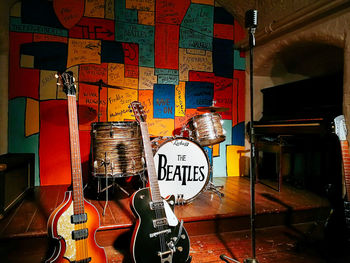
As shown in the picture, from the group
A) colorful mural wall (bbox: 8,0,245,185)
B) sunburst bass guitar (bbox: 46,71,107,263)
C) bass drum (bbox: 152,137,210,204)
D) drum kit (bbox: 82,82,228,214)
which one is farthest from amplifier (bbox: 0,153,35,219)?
bass drum (bbox: 152,137,210,204)

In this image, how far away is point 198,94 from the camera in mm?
4355

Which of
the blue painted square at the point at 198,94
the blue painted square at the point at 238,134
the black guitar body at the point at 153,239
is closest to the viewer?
the black guitar body at the point at 153,239

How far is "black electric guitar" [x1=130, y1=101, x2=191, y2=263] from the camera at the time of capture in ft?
5.78

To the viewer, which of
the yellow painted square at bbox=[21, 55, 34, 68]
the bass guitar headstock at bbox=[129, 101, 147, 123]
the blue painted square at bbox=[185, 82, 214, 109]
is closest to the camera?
the bass guitar headstock at bbox=[129, 101, 147, 123]

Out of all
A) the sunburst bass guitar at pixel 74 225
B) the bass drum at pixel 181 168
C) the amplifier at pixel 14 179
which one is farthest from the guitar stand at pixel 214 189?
the amplifier at pixel 14 179

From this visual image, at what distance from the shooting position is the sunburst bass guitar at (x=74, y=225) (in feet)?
5.29

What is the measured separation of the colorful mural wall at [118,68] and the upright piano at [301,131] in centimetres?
62

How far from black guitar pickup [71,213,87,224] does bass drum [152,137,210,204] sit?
1.17m

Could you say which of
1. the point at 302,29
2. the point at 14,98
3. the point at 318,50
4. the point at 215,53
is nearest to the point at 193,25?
the point at 215,53

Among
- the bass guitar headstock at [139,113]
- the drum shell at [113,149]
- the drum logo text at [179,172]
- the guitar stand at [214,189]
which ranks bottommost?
the guitar stand at [214,189]

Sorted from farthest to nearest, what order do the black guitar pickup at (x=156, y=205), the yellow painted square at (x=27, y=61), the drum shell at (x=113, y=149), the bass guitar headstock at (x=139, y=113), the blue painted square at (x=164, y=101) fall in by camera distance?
1. the blue painted square at (x=164, y=101)
2. the yellow painted square at (x=27, y=61)
3. the drum shell at (x=113, y=149)
4. the bass guitar headstock at (x=139, y=113)
5. the black guitar pickup at (x=156, y=205)

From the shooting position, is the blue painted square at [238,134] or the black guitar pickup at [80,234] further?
the blue painted square at [238,134]

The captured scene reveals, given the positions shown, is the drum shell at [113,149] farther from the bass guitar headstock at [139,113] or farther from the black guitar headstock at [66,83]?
the black guitar headstock at [66,83]

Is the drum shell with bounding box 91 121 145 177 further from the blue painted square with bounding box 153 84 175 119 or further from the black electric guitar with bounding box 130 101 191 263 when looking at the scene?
the blue painted square with bounding box 153 84 175 119
